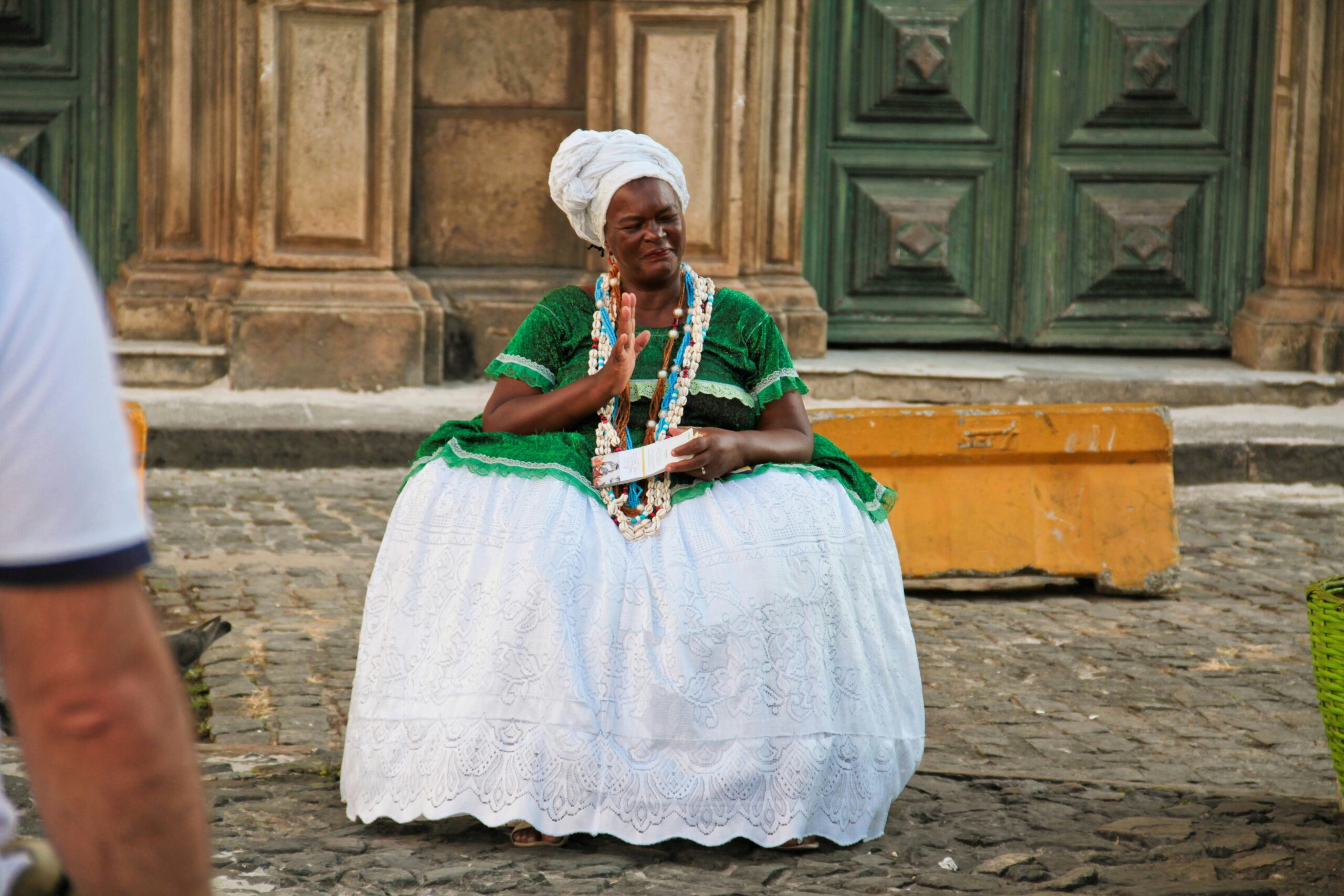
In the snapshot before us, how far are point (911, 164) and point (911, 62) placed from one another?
53 centimetres

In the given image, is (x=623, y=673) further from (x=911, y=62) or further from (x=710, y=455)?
(x=911, y=62)

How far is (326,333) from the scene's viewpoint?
8250 mm

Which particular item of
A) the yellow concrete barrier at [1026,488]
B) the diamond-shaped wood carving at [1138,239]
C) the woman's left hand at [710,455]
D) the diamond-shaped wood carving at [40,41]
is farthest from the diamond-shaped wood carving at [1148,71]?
the woman's left hand at [710,455]

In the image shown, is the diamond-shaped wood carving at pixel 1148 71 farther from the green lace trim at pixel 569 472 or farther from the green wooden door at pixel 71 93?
the green lace trim at pixel 569 472

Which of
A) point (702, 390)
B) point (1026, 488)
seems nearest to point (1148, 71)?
point (1026, 488)

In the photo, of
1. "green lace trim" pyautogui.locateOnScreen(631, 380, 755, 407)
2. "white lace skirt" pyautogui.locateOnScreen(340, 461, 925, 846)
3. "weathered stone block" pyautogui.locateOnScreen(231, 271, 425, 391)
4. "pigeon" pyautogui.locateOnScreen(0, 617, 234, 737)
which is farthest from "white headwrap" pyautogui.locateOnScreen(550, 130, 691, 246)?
"weathered stone block" pyautogui.locateOnScreen(231, 271, 425, 391)

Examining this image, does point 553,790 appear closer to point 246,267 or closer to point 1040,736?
point 1040,736

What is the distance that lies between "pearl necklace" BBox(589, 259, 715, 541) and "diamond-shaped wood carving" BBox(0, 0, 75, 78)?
5.74 metres

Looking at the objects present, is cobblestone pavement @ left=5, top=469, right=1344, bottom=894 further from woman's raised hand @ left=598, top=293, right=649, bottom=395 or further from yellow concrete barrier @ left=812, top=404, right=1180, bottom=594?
woman's raised hand @ left=598, top=293, right=649, bottom=395

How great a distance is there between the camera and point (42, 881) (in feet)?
3.72

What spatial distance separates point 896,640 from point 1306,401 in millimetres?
5677

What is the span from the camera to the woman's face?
3.98 m

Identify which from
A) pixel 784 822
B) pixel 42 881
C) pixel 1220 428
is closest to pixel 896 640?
pixel 784 822

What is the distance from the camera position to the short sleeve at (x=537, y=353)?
4.04m
